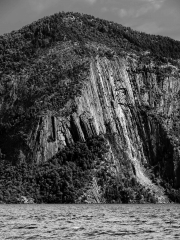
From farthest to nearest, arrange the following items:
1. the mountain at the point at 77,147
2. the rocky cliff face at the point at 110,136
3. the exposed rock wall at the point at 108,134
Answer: the exposed rock wall at the point at 108,134, the rocky cliff face at the point at 110,136, the mountain at the point at 77,147

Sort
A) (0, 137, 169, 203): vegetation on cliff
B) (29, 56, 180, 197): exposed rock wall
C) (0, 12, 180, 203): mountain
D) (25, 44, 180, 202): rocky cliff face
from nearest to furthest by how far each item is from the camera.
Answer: (0, 137, 169, 203): vegetation on cliff
(0, 12, 180, 203): mountain
(25, 44, 180, 202): rocky cliff face
(29, 56, 180, 197): exposed rock wall

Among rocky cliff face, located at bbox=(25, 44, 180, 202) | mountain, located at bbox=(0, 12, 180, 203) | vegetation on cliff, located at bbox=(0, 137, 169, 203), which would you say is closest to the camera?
vegetation on cliff, located at bbox=(0, 137, 169, 203)

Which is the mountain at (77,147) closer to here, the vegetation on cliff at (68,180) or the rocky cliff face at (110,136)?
the rocky cliff face at (110,136)

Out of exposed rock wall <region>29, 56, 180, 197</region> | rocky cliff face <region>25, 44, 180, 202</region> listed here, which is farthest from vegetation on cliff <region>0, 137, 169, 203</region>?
exposed rock wall <region>29, 56, 180, 197</region>

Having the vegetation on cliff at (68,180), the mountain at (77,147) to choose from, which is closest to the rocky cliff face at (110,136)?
the mountain at (77,147)

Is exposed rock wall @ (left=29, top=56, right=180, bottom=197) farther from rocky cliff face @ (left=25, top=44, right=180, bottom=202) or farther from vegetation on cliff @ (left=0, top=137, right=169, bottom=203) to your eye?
vegetation on cliff @ (left=0, top=137, right=169, bottom=203)

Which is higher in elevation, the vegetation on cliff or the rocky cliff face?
the rocky cliff face

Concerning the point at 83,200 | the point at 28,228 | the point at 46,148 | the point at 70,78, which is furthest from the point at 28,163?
the point at 28,228

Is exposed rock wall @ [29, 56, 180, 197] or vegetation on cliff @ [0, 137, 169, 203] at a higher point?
exposed rock wall @ [29, 56, 180, 197]

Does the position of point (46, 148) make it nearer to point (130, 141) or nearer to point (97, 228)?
point (130, 141)

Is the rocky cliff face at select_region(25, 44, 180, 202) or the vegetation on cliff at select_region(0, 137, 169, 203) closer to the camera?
the vegetation on cliff at select_region(0, 137, 169, 203)

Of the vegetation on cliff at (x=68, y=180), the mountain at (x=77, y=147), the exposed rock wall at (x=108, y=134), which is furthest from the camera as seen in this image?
the exposed rock wall at (x=108, y=134)

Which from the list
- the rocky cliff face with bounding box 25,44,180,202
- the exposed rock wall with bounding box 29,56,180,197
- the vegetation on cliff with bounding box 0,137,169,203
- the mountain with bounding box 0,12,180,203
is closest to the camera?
the vegetation on cliff with bounding box 0,137,169,203
